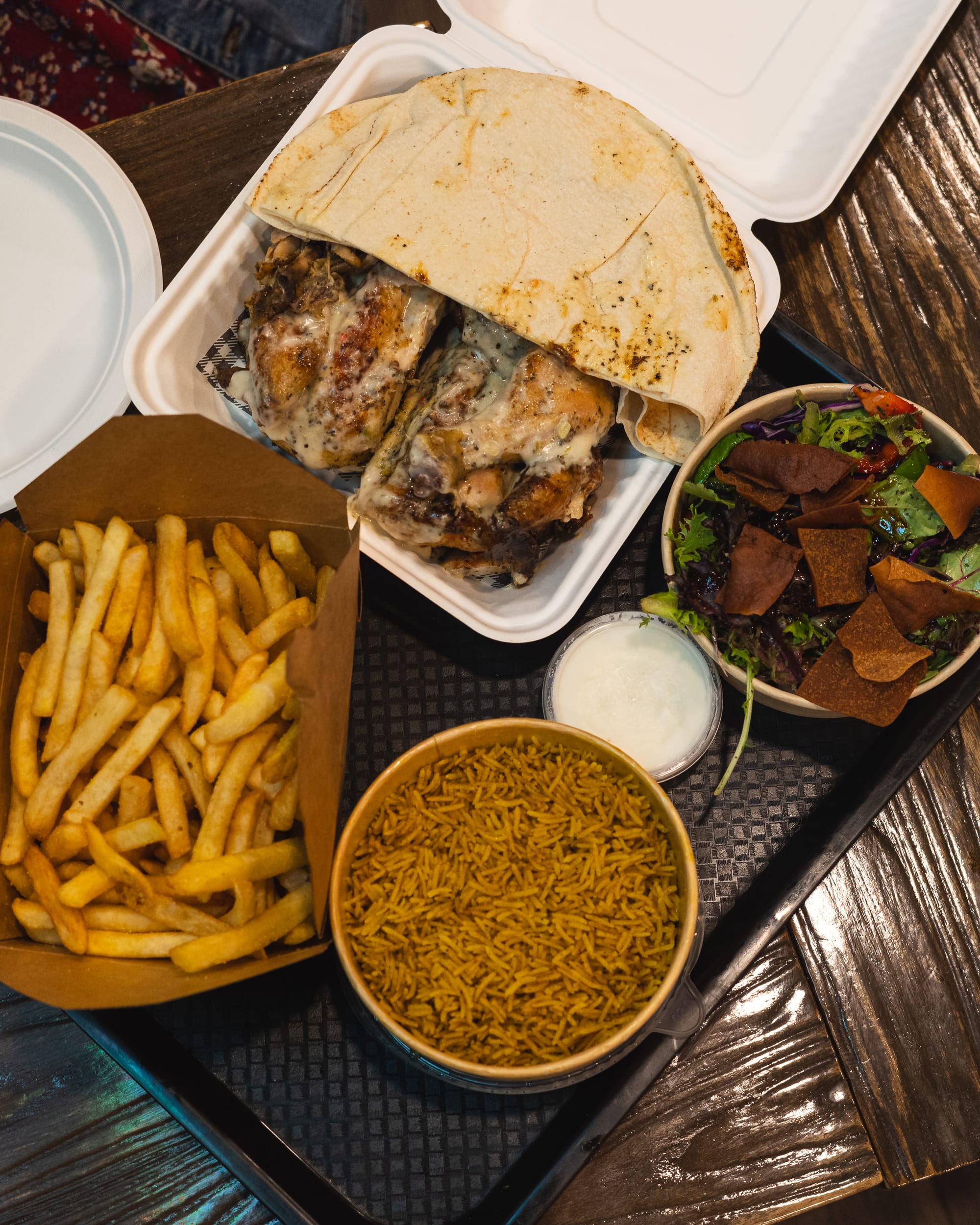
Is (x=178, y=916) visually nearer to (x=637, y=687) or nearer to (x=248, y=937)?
(x=248, y=937)

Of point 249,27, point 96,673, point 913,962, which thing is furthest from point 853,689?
Answer: point 249,27

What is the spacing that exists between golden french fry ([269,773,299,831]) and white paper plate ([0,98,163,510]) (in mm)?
972

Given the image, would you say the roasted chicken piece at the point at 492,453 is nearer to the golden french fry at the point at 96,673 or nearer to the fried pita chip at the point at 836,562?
the fried pita chip at the point at 836,562

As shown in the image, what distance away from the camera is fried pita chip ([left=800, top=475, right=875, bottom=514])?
5.96 ft

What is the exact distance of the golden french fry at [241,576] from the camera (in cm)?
183

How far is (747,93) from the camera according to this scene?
7.02 ft

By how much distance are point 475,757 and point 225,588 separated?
1.98 feet

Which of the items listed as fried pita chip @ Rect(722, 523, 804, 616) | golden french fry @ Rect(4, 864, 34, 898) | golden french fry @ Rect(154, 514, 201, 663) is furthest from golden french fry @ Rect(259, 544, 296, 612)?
fried pita chip @ Rect(722, 523, 804, 616)

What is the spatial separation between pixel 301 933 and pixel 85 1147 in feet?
2.66

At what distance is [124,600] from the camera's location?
1.75m

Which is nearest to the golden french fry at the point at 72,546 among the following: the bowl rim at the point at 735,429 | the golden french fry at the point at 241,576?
the golden french fry at the point at 241,576

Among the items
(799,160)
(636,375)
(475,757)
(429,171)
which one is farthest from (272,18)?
(475,757)

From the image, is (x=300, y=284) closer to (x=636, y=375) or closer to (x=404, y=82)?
(x=404, y=82)

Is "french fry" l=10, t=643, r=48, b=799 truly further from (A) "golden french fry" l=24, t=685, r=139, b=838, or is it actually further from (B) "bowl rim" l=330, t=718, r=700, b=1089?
(B) "bowl rim" l=330, t=718, r=700, b=1089
